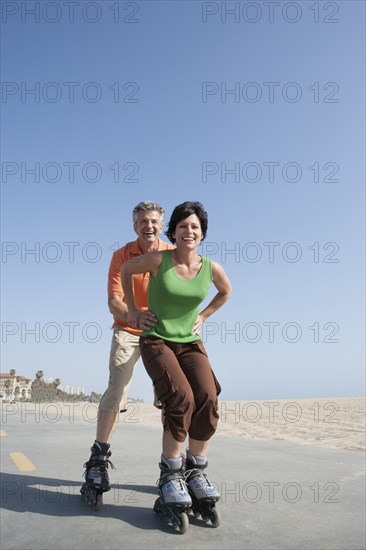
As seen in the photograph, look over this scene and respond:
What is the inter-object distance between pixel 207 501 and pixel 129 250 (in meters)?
1.89

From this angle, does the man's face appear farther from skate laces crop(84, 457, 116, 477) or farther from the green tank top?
skate laces crop(84, 457, 116, 477)

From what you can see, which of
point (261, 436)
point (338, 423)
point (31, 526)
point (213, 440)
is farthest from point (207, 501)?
point (338, 423)

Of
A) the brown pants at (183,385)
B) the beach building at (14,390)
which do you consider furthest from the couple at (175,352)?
the beach building at (14,390)

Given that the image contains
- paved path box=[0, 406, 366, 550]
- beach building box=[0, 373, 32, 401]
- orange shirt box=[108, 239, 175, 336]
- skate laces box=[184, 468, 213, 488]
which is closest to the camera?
paved path box=[0, 406, 366, 550]

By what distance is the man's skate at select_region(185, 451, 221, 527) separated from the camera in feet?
8.68

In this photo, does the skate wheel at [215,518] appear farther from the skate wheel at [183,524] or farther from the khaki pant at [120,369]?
the khaki pant at [120,369]

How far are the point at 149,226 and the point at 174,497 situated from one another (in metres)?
1.92

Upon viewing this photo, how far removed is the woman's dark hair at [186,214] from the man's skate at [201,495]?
146cm

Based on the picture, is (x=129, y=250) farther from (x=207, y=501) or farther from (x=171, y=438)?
(x=207, y=501)

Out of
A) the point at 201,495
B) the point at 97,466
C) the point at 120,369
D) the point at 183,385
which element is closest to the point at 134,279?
the point at 120,369

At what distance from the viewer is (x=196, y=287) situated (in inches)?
118

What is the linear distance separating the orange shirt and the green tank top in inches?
20.0

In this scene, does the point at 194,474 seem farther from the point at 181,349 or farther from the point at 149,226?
the point at 149,226

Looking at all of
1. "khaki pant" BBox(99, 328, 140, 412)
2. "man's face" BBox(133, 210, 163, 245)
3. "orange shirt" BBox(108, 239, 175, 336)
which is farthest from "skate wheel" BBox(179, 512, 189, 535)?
"man's face" BBox(133, 210, 163, 245)
